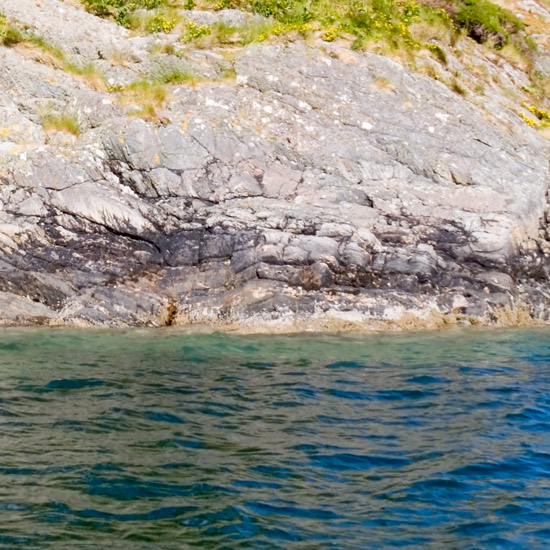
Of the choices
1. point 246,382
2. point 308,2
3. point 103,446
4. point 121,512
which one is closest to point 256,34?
point 308,2

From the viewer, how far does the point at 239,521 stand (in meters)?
6.20

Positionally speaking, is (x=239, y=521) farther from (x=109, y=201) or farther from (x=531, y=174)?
(x=531, y=174)

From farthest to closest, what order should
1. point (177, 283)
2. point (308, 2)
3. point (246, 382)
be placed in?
1. point (308, 2)
2. point (177, 283)
3. point (246, 382)

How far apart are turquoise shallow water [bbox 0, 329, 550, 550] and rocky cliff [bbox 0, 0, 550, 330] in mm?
2155

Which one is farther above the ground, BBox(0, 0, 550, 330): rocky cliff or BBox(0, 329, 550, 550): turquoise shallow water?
BBox(0, 0, 550, 330): rocky cliff

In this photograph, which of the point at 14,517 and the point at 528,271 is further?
the point at 528,271

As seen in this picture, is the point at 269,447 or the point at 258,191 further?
the point at 258,191

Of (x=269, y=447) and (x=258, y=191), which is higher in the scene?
(x=258, y=191)

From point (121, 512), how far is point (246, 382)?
4.57m

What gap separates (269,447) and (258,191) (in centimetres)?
960

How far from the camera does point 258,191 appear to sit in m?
16.8

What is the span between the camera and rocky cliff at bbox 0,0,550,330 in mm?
15016

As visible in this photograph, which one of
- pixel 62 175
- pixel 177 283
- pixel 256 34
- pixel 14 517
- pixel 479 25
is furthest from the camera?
pixel 479 25

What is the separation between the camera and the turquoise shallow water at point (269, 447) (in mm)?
6117
